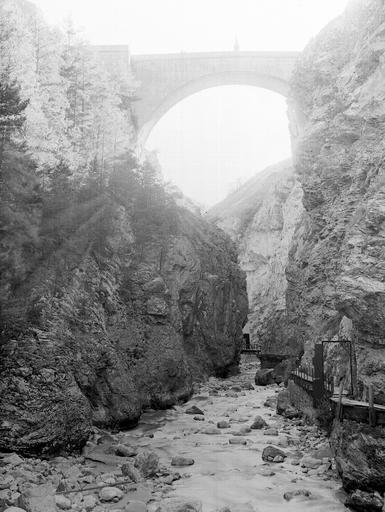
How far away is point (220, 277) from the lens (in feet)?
121

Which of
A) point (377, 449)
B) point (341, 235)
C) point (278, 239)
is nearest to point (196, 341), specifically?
point (341, 235)

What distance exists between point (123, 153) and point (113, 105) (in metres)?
5.69

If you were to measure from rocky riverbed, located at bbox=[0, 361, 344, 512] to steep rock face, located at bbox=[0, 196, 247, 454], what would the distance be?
1.15m

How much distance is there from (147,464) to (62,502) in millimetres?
2891

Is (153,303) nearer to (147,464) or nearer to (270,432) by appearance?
(270,432)

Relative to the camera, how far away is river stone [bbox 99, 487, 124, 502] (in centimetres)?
1070

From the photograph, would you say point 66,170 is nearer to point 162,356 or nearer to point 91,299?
point 91,299

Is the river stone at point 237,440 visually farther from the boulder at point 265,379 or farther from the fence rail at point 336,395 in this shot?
the boulder at point 265,379

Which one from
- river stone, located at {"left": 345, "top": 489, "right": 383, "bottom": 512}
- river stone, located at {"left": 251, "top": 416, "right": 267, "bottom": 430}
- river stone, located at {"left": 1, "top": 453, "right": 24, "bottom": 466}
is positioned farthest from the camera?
river stone, located at {"left": 251, "top": 416, "right": 267, "bottom": 430}

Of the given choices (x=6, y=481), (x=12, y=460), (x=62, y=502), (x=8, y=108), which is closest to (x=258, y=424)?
(x=12, y=460)

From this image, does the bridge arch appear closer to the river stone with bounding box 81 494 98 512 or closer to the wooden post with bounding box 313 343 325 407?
the wooden post with bounding box 313 343 325 407

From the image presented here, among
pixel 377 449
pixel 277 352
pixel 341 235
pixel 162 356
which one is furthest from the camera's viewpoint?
pixel 277 352

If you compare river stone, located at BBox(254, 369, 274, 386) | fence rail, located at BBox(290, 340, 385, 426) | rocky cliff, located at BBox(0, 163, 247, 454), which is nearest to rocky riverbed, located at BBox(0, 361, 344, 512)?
rocky cliff, located at BBox(0, 163, 247, 454)

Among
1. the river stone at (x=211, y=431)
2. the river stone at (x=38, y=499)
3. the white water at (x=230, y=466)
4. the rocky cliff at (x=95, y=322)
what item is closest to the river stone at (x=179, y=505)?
the white water at (x=230, y=466)
